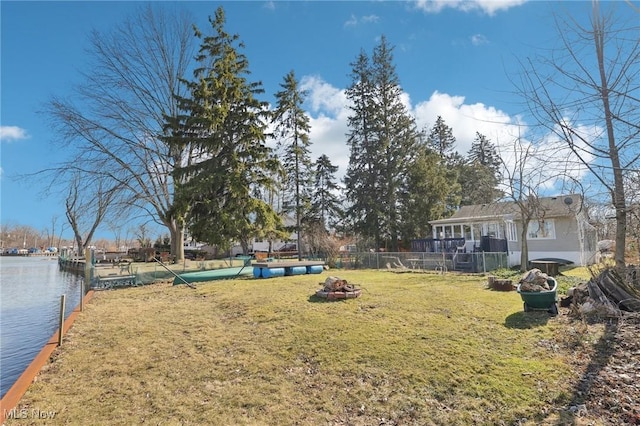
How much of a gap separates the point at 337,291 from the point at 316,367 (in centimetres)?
436

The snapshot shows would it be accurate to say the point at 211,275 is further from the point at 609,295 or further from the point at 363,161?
the point at 363,161

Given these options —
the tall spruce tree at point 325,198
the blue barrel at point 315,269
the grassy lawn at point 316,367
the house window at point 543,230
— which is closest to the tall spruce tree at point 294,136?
the tall spruce tree at point 325,198

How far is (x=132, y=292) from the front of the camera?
13.3 m

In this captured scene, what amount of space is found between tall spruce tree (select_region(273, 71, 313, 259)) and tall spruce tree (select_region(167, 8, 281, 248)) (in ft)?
26.3

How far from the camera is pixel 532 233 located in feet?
68.4

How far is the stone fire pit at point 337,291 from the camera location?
945 centimetres

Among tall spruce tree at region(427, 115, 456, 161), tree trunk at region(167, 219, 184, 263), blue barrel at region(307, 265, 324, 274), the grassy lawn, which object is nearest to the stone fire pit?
the grassy lawn

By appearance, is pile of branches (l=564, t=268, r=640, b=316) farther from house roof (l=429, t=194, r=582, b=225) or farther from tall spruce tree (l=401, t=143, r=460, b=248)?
tall spruce tree (l=401, t=143, r=460, b=248)

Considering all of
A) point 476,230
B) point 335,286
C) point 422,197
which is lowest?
point 335,286

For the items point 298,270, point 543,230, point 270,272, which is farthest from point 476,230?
point 270,272

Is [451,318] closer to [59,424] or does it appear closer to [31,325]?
[59,424]

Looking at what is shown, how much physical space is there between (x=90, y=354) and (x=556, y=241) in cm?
2267

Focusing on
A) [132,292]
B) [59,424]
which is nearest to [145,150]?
[132,292]

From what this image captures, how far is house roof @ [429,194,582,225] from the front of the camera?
62.1 feet
